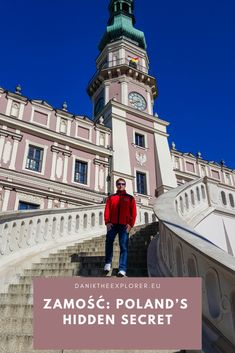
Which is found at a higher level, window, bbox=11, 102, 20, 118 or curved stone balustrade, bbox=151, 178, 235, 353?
window, bbox=11, 102, 20, 118

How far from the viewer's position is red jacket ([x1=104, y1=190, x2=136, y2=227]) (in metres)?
5.88

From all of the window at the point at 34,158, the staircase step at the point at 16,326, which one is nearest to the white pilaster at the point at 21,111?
the window at the point at 34,158

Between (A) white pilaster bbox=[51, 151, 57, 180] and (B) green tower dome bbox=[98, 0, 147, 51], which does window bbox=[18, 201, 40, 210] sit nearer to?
(A) white pilaster bbox=[51, 151, 57, 180]

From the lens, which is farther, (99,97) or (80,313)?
(99,97)

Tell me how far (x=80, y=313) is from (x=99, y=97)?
27.5 metres

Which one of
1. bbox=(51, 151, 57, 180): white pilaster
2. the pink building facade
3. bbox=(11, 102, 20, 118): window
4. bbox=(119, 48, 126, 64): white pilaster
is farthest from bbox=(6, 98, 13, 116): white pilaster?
bbox=(119, 48, 126, 64): white pilaster

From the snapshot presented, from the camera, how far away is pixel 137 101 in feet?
89.5

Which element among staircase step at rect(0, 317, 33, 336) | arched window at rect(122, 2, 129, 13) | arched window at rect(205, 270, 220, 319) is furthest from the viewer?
arched window at rect(122, 2, 129, 13)

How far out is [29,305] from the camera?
482 centimetres

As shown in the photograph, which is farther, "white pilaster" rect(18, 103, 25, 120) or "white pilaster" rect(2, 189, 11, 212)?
"white pilaster" rect(18, 103, 25, 120)

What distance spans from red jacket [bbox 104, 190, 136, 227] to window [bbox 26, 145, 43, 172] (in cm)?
1337

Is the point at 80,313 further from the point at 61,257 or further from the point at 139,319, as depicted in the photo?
the point at 61,257

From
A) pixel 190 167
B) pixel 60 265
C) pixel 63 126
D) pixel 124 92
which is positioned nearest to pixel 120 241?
pixel 60 265

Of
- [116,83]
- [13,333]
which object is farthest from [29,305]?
[116,83]
